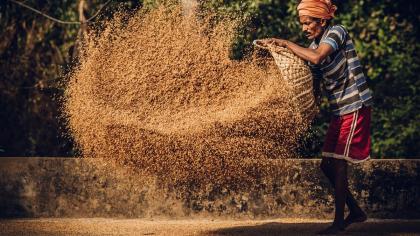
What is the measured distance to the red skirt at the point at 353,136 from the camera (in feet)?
20.2

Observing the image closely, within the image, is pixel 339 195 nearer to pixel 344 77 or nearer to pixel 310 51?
pixel 344 77

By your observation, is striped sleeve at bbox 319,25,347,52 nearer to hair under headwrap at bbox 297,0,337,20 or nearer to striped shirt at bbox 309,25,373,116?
striped shirt at bbox 309,25,373,116

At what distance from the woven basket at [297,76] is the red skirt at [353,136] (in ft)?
1.37

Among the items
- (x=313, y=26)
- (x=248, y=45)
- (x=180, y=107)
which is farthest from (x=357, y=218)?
(x=248, y=45)

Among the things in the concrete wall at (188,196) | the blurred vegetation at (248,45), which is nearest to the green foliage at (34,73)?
the blurred vegetation at (248,45)

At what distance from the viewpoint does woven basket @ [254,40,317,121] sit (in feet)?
19.0

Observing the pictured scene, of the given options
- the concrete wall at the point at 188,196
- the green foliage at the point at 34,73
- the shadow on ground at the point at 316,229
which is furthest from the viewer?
the green foliage at the point at 34,73

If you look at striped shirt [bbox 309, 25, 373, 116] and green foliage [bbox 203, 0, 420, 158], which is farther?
green foliage [bbox 203, 0, 420, 158]

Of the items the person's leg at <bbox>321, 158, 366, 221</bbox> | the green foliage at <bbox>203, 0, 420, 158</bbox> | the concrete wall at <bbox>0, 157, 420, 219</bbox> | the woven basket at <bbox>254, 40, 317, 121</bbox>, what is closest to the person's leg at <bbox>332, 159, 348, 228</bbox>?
the person's leg at <bbox>321, 158, 366, 221</bbox>

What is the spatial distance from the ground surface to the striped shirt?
3.48ft

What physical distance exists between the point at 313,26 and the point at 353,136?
0.90 m

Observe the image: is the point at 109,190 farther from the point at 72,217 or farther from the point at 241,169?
the point at 241,169

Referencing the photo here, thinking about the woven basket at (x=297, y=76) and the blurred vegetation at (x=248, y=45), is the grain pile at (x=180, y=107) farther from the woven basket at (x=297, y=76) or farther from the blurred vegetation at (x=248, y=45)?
the blurred vegetation at (x=248, y=45)

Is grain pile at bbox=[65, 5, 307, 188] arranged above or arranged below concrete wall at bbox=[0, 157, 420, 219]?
above
